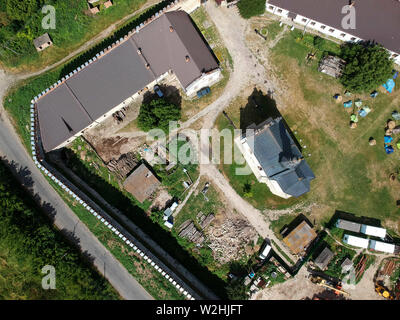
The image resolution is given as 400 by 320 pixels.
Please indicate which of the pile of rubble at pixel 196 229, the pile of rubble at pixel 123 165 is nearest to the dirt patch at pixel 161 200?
the pile of rubble at pixel 196 229

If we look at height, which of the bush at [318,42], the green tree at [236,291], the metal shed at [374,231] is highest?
the bush at [318,42]

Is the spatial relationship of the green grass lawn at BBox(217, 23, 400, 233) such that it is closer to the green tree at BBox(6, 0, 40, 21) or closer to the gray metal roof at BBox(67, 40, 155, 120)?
the gray metal roof at BBox(67, 40, 155, 120)

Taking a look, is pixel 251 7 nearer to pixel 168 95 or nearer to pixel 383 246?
pixel 168 95

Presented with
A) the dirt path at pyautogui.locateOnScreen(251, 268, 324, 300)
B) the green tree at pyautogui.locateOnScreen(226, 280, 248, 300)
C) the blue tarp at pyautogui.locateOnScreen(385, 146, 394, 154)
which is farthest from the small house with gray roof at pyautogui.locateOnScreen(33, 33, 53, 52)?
the blue tarp at pyautogui.locateOnScreen(385, 146, 394, 154)

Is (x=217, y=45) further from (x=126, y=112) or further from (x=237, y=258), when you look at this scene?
(x=237, y=258)

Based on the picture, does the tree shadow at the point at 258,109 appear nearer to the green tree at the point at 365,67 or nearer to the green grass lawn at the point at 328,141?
the green grass lawn at the point at 328,141

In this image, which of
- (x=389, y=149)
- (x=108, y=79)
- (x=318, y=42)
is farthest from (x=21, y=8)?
(x=389, y=149)
